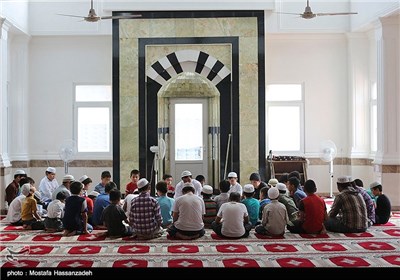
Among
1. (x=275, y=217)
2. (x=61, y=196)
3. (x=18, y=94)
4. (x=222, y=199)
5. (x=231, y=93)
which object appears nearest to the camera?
(x=275, y=217)

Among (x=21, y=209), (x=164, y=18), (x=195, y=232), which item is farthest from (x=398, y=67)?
(x=21, y=209)

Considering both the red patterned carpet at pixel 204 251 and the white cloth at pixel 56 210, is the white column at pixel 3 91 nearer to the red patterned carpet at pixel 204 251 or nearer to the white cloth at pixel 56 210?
the white cloth at pixel 56 210

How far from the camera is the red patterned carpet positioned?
17.0 feet

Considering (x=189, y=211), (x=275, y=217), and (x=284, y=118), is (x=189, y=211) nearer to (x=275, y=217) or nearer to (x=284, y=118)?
(x=275, y=217)

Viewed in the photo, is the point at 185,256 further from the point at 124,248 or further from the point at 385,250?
the point at 385,250

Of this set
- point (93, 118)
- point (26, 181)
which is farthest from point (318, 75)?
point (26, 181)

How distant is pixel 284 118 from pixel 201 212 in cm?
531

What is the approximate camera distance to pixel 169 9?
405 inches

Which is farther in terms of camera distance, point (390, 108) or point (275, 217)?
point (390, 108)

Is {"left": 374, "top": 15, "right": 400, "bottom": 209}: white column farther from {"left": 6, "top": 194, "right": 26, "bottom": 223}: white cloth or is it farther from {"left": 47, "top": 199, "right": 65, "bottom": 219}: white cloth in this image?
{"left": 6, "top": 194, "right": 26, "bottom": 223}: white cloth

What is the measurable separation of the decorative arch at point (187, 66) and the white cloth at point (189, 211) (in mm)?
4528

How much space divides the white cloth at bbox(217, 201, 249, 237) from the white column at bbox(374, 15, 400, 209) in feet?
12.0

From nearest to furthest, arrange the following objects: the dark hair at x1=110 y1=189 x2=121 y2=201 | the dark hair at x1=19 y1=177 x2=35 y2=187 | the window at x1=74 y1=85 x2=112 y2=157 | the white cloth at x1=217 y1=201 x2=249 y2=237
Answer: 1. the white cloth at x1=217 y1=201 x2=249 y2=237
2. the dark hair at x1=110 y1=189 x2=121 y2=201
3. the dark hair at x1=19 y1=177 x2=35 y2=187
4. the window at x1=74 y1=85 x2=112 y2=157

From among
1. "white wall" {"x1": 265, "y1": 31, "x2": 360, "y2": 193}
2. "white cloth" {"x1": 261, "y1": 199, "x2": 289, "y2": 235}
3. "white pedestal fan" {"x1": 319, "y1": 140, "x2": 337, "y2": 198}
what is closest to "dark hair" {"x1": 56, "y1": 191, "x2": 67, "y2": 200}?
"white cloth" {"x1": 261, "y1": 199, "x2": 289, "y2": 235}
